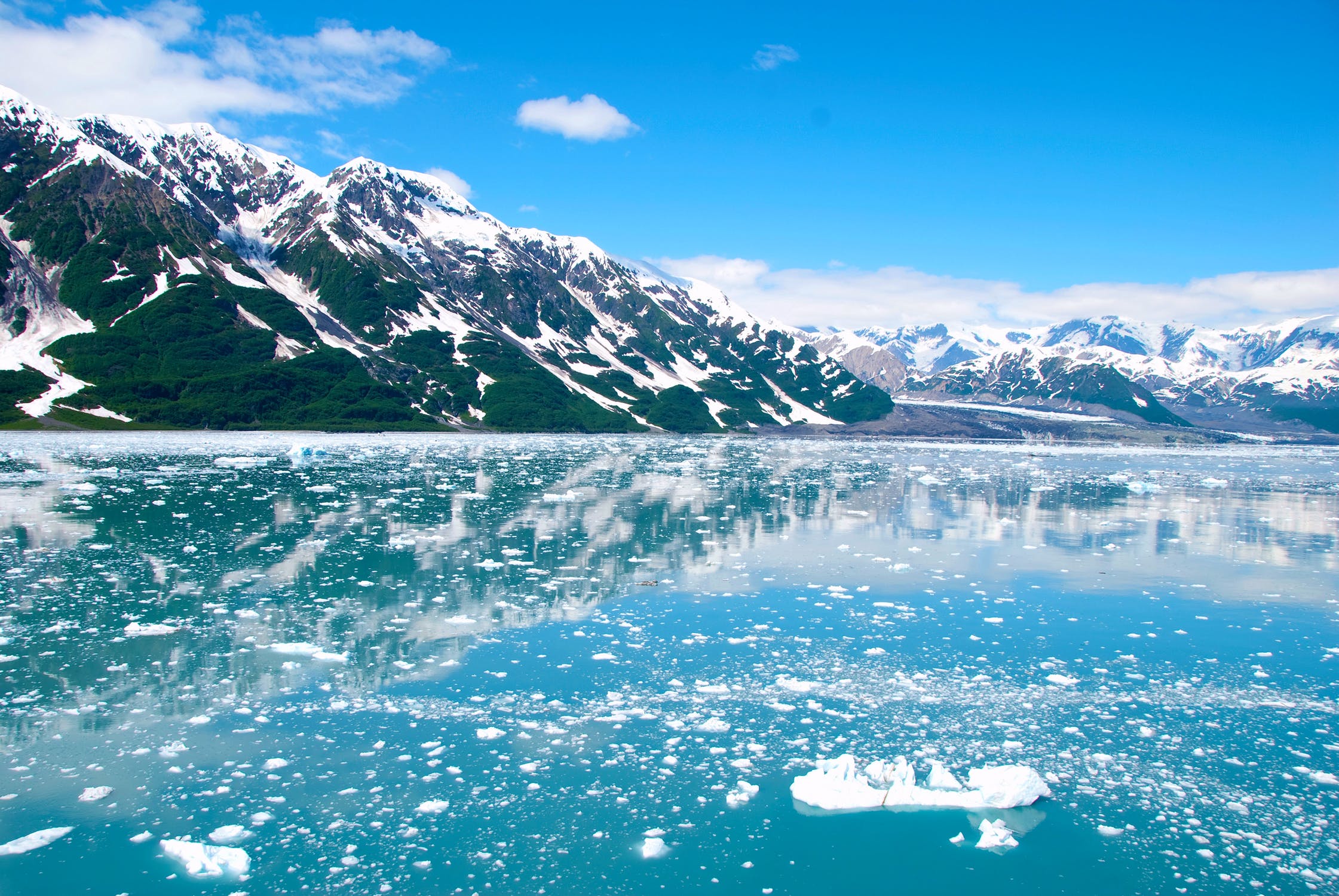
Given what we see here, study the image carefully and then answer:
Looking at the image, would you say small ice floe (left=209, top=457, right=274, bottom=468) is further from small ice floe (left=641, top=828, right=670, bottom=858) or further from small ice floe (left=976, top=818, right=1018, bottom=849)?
small ice floe (left=976, top=818, right=1018, bottom=849)

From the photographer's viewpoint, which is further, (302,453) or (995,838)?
(302,453)

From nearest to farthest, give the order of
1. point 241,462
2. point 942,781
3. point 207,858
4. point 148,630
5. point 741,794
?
point 207,858, point 741,794, point 942,781, point 148,630, point 241,462

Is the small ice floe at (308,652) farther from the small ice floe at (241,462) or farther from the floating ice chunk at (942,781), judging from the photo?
the small ice floe at (241,462)

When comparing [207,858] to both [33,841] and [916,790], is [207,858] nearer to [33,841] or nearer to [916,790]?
[33,841]

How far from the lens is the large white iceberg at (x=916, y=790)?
11344mm

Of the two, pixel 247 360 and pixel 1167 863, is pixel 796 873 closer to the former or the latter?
pixel 1167 863

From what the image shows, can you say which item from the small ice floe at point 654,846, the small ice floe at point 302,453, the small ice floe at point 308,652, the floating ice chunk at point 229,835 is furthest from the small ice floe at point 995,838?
the small ice floe at point 302,453

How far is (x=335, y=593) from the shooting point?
2191 cm

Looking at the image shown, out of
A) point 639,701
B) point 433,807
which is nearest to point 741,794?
point 639,701

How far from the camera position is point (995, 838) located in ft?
34.6

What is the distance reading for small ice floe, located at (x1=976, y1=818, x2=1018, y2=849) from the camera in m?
10.4

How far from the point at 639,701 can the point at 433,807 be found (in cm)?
472

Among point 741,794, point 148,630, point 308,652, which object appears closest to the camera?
point 741,794

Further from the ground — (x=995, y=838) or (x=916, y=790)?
(x=916, y=790)
